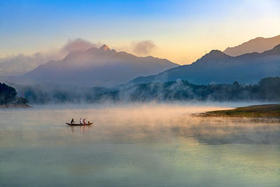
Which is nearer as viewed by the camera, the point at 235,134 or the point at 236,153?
the point at 236,153

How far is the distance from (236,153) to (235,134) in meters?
22.3

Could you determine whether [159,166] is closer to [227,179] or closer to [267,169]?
[227,179]

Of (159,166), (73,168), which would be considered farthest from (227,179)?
(73,168)

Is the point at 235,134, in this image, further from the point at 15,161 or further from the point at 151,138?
the point at 15,161

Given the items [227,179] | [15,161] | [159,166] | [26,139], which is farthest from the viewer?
[26,139]

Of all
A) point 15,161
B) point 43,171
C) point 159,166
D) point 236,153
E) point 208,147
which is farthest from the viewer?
point 208,147

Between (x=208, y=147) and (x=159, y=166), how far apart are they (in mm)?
15574

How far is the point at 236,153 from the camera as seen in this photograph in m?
48.1

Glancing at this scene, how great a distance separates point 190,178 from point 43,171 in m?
15.9

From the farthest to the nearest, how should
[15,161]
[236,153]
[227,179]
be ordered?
[236,153] < [15,161] < [227,179]

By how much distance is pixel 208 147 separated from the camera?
54.0 meters

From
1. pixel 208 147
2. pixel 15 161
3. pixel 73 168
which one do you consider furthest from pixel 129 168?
pixel 208 147

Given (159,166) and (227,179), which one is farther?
(159,166)

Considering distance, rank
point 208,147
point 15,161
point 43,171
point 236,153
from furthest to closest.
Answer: point 208,147 → point 236,153 → point 15,161 → point 43,171
